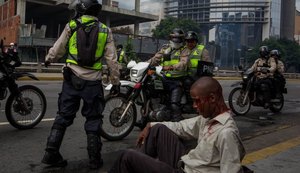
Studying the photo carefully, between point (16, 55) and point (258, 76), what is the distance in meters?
5.56

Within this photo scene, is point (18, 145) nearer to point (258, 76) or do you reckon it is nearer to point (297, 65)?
point (258, 76)

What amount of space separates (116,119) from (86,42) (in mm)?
1755

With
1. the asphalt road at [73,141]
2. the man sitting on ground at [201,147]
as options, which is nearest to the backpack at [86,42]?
the asphalt road at [73,141]

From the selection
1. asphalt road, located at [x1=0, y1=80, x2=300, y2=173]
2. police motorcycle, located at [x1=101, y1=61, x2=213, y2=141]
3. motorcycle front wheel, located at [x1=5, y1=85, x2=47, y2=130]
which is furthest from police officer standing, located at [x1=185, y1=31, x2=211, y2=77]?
motorcycle front wheel, located at [x1=5, y1=85, x2=47, y2=130]

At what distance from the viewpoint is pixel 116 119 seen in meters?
5.68

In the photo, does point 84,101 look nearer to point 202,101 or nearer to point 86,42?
point 86,42

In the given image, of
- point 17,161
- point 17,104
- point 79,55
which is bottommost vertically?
point 17,161

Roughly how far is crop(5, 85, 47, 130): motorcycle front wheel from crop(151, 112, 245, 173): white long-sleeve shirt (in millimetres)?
4076

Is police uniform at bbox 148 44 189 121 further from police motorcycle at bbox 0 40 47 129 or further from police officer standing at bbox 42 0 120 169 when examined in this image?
police officer standing at bbox 42 0 120 169

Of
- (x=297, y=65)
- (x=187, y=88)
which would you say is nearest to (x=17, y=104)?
(x=187, y=88)

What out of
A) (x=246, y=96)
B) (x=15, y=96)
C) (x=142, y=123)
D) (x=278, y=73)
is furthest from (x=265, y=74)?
(x=15, y=96)

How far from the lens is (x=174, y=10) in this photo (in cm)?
11319

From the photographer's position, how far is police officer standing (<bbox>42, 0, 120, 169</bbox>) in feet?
13.8

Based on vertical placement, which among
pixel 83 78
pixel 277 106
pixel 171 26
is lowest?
pixel 277 106
